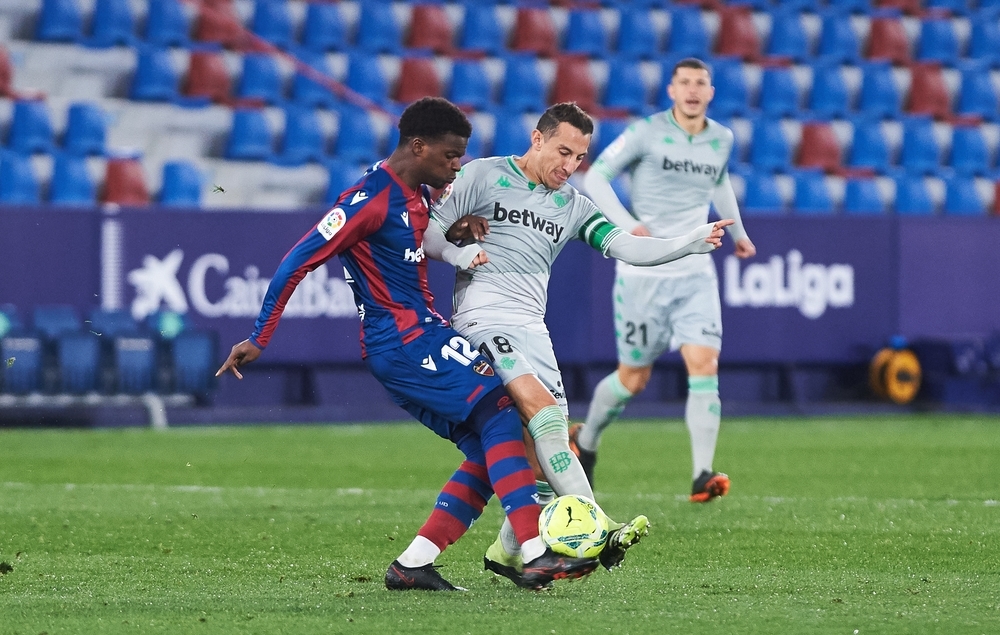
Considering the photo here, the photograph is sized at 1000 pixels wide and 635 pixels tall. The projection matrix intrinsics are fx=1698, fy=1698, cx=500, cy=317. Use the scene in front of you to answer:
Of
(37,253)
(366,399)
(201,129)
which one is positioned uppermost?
(201,129)

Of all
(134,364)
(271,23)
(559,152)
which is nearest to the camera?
(559,152)

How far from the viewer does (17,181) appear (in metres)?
14.9

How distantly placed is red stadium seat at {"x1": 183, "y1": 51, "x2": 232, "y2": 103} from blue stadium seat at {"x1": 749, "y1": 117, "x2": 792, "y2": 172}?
6073 millimetres

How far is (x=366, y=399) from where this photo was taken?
49.1ft

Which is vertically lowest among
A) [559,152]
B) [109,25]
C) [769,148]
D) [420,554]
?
[420,554]

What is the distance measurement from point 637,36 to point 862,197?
10.3 feet

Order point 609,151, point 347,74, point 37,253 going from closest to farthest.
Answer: point 609,151, point 37,253, point 347,74

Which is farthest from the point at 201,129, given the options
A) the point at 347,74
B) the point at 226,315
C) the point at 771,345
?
the point at 771,345

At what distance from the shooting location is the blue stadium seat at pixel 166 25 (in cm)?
1683

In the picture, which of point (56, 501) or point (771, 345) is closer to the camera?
point (56, 501)

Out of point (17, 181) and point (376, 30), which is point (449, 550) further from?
point (376, 30)

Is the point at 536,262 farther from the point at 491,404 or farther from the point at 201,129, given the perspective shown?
the point at 201,129

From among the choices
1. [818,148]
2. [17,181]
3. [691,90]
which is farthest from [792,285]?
[17,181]

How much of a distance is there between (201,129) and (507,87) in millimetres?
3508
